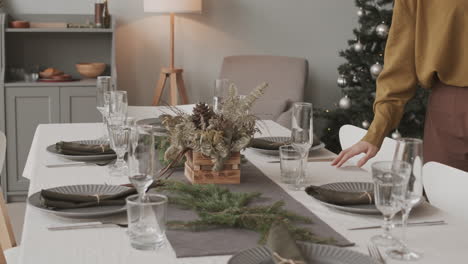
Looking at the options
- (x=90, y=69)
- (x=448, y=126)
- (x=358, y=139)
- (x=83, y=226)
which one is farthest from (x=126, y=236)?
(x=90, y=69)

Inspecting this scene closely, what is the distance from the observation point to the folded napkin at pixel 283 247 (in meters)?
1.37

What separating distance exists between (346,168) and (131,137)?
2.94 feet

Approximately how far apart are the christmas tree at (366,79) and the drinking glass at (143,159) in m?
3.26

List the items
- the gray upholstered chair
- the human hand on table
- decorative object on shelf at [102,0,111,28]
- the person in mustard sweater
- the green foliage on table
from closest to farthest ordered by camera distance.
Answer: the green foliage on table
the human hand on table
the person in mustard sweater
decorative object on shelf at [102,0,111,28]
the gray upholstered chair

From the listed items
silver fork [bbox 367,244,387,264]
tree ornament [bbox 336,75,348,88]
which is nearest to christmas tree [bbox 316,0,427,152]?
tree ornament [bbox 336,75,348,88]

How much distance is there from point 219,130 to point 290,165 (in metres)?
0.24

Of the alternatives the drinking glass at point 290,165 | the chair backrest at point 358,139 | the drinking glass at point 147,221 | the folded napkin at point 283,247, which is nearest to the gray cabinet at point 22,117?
the chair backrest at point 358,139

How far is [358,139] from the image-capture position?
2.80 m

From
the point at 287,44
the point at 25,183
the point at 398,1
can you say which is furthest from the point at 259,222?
the point at 287,44

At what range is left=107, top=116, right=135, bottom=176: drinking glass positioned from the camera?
7.00ft

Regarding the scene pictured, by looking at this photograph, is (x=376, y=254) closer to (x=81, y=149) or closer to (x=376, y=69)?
(x=81, y=149)

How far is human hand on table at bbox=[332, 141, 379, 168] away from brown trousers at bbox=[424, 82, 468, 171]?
45cm

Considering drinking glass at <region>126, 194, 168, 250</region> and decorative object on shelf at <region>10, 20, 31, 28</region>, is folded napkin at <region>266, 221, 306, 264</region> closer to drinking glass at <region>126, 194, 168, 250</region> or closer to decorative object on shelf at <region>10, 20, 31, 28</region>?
drinking glass at <region>126, 194, 168, 250</region>

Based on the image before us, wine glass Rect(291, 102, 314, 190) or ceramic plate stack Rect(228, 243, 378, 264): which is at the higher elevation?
wine glass Rect(291, 102, 314, 190)
